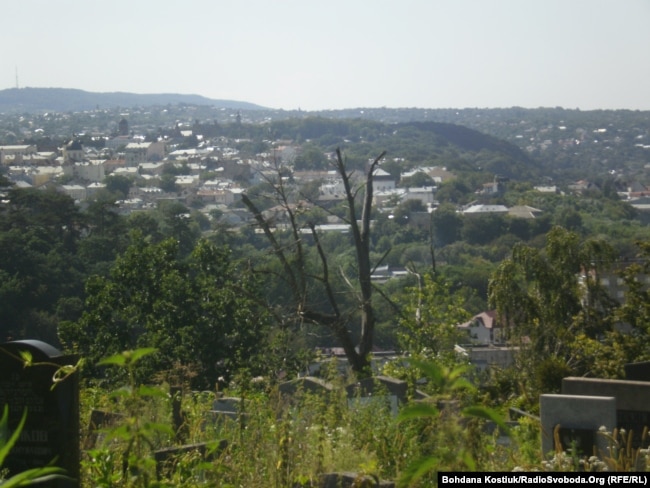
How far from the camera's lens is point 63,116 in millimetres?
179625

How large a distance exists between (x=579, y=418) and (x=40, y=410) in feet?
6.57

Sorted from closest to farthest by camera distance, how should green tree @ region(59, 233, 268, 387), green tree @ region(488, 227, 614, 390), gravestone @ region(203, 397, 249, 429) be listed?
gravestone @ region(203, 397, 249, 429) → green tree @ region(59, 233, 268, 387) → green tree @ region(488, 227, 614, 390)

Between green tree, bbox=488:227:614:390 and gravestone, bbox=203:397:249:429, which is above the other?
gravestone, bbox=203:397:249:429

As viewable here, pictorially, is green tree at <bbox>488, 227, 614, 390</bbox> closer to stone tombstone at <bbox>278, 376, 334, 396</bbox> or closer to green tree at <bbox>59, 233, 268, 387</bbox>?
green tree at <bbox>59, 233, 268, 387</bbox>

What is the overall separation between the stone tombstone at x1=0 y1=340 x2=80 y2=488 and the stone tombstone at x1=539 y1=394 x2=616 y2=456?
5.74 ft

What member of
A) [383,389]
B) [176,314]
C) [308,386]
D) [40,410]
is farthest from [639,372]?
[176,314]

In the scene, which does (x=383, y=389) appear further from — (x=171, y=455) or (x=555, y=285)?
(x=555, y=285)

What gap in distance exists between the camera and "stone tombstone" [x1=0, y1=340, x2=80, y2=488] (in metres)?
3.67

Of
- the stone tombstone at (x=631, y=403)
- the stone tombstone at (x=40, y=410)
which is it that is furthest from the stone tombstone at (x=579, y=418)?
the stone tombstone at (x=40, y=410)

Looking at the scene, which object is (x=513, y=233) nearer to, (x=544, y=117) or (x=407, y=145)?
(x=407, y=145)

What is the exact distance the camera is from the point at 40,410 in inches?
146

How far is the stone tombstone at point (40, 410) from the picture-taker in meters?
3.67

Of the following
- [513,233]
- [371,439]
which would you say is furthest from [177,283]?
[513,233]

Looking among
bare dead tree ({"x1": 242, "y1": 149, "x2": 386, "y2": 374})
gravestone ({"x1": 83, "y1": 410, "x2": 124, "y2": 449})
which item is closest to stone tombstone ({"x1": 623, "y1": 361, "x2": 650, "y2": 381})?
gravestone ({"x1": 83, "y1": 410, "x2": 124, "y2": 449})
